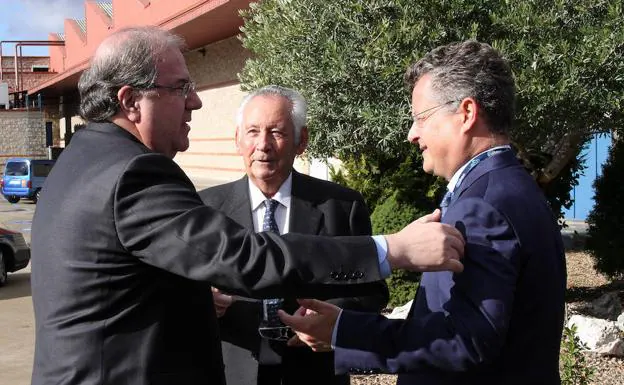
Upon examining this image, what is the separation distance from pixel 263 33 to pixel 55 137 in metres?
46.2

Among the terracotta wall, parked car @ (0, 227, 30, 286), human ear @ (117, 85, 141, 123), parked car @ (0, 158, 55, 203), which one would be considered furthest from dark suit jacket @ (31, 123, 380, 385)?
the terracotta wall

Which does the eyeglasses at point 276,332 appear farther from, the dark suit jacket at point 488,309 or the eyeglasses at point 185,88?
the eyeglasses at point 185,88

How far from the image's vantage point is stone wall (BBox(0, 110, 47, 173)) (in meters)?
42.8

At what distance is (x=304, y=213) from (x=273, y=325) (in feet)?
1.81

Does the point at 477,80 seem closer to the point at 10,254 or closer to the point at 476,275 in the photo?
the point at 476,275

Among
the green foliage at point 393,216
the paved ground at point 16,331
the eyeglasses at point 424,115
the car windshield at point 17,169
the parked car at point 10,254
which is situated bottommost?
→ the paved ground at point 16,331

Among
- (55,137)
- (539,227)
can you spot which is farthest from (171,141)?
(55,137)

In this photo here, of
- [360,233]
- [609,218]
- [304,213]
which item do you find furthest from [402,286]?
[304,213]

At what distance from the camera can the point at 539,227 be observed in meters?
2.05

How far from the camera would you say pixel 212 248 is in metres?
1.99

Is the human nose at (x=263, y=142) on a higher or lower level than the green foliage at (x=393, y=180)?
higher

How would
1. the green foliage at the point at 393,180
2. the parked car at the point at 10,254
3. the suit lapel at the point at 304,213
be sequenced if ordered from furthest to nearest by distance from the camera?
1. the parked car at the point at 10,254
2. the green foliage at the point at 393,180
3. the suit lapel at the point at 304,213

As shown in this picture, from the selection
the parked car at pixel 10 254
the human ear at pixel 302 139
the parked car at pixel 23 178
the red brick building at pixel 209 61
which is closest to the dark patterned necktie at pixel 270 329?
the human ear at pixel 302 139

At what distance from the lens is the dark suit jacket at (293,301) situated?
316 cm
